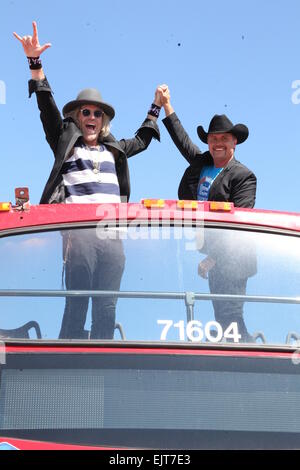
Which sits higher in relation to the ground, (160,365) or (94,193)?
(94,193)

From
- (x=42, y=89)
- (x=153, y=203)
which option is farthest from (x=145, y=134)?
(x=153, y=203)

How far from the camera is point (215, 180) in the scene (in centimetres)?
704

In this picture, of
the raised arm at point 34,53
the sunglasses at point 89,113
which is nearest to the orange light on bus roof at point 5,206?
the sunglasses at point 89,113

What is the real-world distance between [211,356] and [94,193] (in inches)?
76.0

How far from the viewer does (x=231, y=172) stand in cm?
702

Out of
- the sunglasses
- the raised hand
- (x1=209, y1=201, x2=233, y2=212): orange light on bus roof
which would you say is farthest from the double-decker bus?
the raised hand

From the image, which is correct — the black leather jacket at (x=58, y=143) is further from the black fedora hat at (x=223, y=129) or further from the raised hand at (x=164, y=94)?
the black fedora hat at (x=223, y=129)

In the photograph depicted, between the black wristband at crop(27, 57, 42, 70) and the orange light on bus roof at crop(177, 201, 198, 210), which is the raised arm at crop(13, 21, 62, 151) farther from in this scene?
the orange light on bus roof at crop(177, 201, 198, 210)

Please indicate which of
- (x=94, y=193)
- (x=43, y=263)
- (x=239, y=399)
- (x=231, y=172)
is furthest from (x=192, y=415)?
(x=231, y=172)

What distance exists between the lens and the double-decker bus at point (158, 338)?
4.57 meters

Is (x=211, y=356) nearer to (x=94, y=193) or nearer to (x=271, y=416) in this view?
(x=271, y=416)

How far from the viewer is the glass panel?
506cm

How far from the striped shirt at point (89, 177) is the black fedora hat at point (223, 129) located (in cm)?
132
